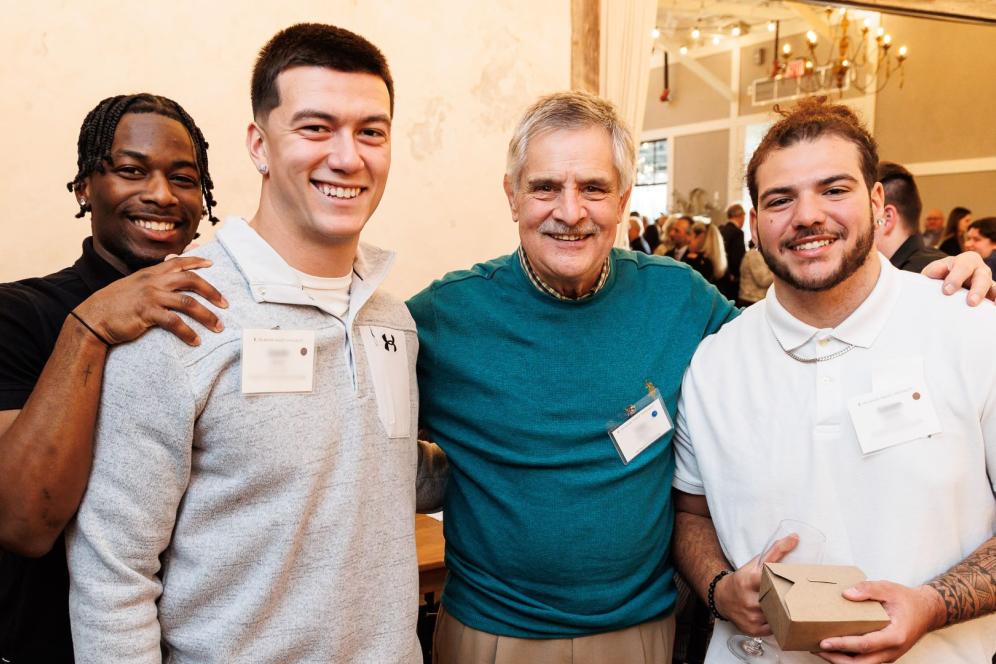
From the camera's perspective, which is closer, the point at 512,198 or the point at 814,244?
the point at 814,244

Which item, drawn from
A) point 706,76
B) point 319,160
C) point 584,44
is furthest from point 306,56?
point 706,76

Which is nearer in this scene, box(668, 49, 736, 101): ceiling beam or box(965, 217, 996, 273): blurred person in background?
box(965, 217, 996, 273): blurred person in background

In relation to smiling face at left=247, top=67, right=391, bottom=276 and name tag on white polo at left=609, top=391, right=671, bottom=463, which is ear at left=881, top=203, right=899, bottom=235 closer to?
name tag on white polo at left=609, top=391, right=671, bottom=463

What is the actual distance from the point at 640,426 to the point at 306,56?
40.7 inches

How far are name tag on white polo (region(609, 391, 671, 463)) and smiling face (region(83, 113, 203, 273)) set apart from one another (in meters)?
1.10

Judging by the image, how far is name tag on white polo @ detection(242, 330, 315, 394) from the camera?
4.19ft

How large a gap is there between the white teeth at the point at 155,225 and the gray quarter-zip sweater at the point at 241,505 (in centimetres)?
37

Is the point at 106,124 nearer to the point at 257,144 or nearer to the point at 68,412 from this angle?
the point at 257,144

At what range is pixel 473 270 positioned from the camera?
1966mm

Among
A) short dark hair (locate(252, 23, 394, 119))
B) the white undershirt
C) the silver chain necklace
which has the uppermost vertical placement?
short dark hair (locate(252, 23, 394, 119))

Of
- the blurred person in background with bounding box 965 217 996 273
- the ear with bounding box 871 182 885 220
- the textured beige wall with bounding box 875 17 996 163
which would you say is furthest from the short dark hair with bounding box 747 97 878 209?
the textured beige wall with bounding box 875 17 996 163

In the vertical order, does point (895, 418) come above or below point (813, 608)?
above

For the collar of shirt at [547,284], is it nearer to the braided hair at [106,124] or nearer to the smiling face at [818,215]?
the smiling face at [818,215]

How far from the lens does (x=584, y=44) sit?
417 cm
